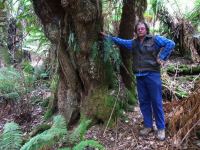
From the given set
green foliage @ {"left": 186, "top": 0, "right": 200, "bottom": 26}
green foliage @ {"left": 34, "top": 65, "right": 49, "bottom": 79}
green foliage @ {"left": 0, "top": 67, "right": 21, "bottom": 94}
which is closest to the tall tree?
green foliage @ {"left": 0, "top": 67, "right": 21, "bottom": 94}

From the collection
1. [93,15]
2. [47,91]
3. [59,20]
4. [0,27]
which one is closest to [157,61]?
[93,15]

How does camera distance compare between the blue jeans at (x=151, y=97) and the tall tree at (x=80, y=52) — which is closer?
the blue jeans at (x=151, y=97)

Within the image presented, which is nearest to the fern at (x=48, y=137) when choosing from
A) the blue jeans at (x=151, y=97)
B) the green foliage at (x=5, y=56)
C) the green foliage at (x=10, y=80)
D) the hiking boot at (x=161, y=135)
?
the blue jeans at (x=151, y=97)

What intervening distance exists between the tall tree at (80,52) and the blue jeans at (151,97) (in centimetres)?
75

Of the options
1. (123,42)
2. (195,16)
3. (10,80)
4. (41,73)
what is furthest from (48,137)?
(195,16)

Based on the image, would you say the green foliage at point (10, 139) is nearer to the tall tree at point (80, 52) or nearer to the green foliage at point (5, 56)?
the tall tree at point (80, 52)

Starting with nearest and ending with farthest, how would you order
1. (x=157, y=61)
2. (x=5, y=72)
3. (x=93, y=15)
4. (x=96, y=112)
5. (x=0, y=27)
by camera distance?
(x=157, y=61), (x=93, y=15), (x=96, y=112), (x=5, y=72), (x=0, y=27)

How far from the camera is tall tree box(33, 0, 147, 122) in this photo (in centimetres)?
526

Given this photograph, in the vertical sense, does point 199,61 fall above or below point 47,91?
above

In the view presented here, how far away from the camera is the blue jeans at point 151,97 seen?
5.00 meters

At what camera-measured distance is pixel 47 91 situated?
28.7ft

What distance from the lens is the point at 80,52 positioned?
5.54 metres

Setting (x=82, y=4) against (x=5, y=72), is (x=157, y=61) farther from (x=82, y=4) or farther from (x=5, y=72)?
(x=5, y=72)

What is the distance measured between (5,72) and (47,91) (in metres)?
1.16
